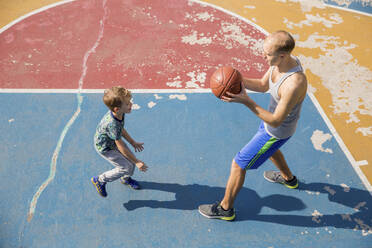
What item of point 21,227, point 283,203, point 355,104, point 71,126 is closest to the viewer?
point 21,227

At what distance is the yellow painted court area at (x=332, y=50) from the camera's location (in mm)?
5238

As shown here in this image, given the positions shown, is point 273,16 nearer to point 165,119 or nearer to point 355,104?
point 355,104

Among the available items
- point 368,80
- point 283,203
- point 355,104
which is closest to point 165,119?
point 283,203

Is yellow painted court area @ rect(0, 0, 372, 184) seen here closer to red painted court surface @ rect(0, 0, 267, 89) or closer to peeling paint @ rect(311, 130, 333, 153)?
peeling paint @ rect(311, 130, 333, 153)

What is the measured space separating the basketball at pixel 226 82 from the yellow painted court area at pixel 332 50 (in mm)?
2752


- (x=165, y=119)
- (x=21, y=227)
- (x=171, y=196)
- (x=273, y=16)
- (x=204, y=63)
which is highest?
(x=273, y=16)

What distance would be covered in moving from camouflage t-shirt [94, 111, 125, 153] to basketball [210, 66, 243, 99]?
1.19 metres

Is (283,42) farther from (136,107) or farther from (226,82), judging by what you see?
(136,107)

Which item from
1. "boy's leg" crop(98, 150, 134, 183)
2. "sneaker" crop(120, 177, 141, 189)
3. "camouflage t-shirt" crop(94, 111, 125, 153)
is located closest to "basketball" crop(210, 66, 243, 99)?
"camouflage t-shirt" crop(94, 111, 125, 153)

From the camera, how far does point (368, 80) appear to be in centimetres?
607

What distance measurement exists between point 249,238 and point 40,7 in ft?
23.8

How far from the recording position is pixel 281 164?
160 inches

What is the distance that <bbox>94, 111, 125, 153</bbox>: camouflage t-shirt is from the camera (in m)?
3.29

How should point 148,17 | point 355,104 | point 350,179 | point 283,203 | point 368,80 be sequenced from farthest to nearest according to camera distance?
1. point 148,17
2. point 368,80
3. point 355,104
4. point 350,179
5. point 283,203
